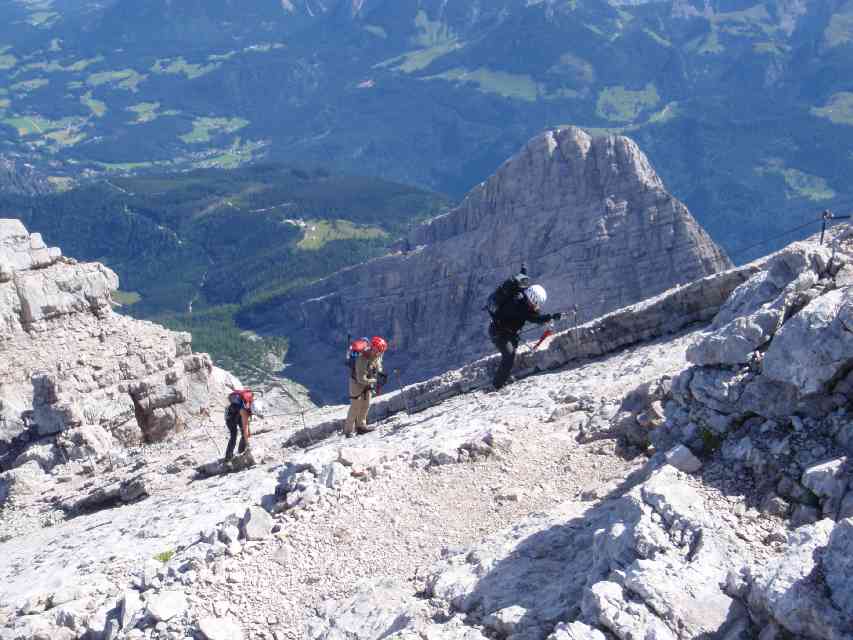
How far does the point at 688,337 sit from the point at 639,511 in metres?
12.8

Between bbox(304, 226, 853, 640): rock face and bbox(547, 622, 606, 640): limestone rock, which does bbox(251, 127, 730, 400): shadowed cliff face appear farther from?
bbox(547, 622, 606, 640): limestone rock

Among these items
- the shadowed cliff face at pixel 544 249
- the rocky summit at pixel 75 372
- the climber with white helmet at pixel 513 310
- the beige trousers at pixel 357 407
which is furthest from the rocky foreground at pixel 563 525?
the shadowed cliff face at pixel 544 249

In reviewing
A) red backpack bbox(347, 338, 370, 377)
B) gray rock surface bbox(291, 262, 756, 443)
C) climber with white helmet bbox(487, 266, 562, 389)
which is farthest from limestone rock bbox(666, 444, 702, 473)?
red backpack bbox(347, 338, 370, 377)

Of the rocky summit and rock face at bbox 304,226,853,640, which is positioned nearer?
rock face at bbox 304,226,853,640

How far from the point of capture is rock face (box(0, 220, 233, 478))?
36031mm

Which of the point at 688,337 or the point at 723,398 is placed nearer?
the point at 723,398

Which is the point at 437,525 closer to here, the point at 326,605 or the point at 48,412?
the point at 326,605

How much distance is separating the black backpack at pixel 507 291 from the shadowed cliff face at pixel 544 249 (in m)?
52.1

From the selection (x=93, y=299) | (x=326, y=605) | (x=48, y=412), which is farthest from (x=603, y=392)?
(x=93, y=299)

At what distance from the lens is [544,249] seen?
281 feet

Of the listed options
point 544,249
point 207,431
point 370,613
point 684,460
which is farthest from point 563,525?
point 544,249

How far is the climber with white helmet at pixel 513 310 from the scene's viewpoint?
2534cm

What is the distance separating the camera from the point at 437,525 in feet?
58.3

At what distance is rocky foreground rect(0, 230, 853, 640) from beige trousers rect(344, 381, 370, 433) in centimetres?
316
